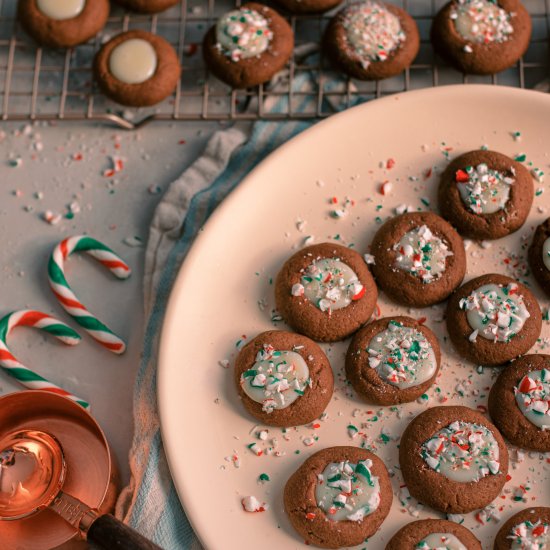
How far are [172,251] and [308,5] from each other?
0.80 metres

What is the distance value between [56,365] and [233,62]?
3.17 feet

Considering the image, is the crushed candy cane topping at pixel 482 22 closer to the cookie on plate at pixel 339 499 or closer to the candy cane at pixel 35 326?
the cookie on plate at pixel 339 499

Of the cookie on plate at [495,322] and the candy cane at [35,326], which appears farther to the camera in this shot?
the candy cane at [35,326]

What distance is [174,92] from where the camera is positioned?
7.88ft

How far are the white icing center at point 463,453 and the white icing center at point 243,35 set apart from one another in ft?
3.75

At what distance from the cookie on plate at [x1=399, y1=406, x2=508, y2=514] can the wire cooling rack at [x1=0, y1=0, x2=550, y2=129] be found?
93cm

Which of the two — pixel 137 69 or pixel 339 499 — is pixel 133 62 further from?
pixel 339 499

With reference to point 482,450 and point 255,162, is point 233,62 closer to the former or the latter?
point 255,162

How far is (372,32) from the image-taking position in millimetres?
2229

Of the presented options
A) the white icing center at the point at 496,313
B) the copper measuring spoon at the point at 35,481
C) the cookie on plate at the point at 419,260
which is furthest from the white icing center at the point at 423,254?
the copper measuring spoon at the point at 35,481

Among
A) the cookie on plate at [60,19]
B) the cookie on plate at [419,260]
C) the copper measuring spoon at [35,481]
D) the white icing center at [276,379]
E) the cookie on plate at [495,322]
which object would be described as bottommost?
the copper measuring spoon at [35,481]

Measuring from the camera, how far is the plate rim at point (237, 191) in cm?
199

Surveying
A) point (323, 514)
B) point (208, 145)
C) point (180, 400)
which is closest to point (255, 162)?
point (208, 145)

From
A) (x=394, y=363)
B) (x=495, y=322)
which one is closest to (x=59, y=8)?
(x=394, y=363)
